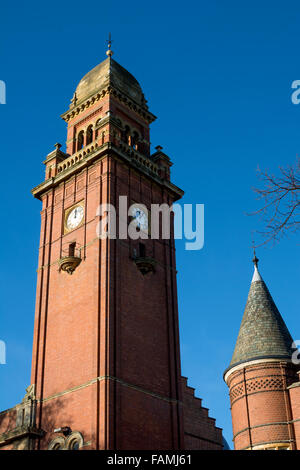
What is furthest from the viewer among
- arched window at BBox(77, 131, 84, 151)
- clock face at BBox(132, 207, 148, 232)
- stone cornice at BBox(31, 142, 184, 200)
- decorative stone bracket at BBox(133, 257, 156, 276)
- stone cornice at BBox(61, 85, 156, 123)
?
arched window at BBox(77, 131, 84, 151)

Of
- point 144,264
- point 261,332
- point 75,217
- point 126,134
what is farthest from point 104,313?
point 126,134

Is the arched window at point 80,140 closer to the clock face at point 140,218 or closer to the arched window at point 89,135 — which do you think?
the arched window at point 89,135

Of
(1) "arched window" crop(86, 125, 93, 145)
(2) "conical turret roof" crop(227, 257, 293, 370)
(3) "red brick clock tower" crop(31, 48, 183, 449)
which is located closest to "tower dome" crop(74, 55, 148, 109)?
(3) "red brick clock tower" crop(31, 48, 183, 449)

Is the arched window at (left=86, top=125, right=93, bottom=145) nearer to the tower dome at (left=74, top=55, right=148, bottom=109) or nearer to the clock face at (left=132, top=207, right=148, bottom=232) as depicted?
the tower dome at (left=74, top=55, right=148, bottom=109)

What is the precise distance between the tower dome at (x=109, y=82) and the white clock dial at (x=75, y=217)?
888cm

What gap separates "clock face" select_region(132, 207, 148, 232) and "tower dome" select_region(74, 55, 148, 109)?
30.3 feet

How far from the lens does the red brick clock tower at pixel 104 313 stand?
111ft

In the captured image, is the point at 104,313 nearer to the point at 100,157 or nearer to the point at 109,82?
the point at 100,157

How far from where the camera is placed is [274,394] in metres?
40.0

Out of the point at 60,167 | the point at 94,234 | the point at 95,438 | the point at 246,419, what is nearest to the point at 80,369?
the point at 95,438

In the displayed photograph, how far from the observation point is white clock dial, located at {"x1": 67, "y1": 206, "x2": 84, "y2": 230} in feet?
132

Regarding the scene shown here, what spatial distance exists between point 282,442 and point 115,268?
513 inches

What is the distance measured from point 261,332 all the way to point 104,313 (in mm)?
11852

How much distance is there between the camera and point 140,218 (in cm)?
4075
